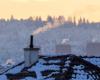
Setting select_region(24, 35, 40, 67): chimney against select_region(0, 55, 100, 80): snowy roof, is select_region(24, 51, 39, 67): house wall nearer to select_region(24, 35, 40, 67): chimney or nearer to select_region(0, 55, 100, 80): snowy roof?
select_region(24, 35, 40, 67): chimney

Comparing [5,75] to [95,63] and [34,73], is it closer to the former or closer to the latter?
[34,73]

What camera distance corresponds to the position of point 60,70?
28844 mm

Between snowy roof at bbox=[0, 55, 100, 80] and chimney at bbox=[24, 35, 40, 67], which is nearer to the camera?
snowy roof at bbox=[0, 55, 100, 80]

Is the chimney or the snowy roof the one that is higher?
the chimney

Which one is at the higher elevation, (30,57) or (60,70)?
(30,57)

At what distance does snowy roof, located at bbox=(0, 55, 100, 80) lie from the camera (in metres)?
28.2

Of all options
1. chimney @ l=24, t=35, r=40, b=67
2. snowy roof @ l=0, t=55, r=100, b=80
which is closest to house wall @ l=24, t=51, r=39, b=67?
chimney @ l=24, t=35, r=40, b=67

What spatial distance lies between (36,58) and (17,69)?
1.06 metres

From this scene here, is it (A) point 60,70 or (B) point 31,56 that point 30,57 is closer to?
(B) point 31,56

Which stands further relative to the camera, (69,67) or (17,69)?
(17,69)

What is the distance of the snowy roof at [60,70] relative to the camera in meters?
28.2

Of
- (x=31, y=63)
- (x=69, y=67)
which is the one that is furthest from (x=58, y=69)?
(x=31, y=63)

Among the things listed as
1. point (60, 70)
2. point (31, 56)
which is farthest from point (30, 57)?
point (60, 70)

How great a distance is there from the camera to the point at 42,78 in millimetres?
28312
